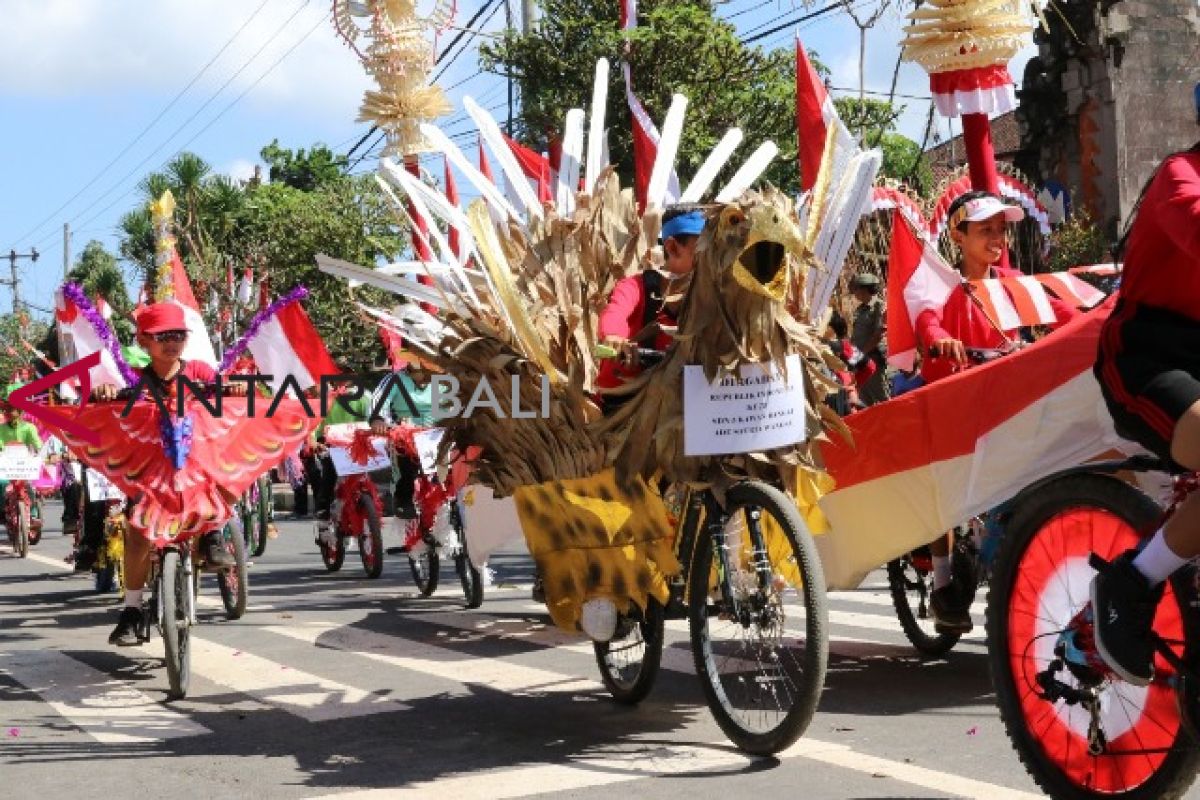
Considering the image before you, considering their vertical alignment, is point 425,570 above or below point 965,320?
below

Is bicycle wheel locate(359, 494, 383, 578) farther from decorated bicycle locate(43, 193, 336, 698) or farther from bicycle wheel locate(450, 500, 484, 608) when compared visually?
decorated bicycle locate(43, 193, 336, 698)

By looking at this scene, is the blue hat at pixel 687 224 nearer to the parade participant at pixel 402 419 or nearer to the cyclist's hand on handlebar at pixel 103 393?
the cyclist's hand on handlebar at pixel 103 393

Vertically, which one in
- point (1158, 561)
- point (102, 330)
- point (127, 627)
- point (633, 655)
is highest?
point (102, 330)

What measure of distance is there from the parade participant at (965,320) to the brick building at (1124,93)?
692 inches

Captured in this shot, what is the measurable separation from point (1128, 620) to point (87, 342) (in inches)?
257

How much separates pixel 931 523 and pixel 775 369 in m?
1.30

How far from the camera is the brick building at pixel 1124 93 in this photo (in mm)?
24266

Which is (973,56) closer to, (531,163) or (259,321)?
(531,163)

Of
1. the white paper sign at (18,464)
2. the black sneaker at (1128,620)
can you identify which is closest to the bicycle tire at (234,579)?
the black sneaker at (1128,620)

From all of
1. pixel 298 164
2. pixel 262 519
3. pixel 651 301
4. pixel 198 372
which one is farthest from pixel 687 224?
pixel 298 164

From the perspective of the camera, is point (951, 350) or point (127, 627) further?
point (127, 627)

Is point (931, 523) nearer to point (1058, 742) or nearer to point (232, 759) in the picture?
point (1058, 742)

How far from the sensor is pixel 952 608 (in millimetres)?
7258

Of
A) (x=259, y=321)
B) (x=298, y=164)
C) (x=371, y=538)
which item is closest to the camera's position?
(x=259, y=321)
